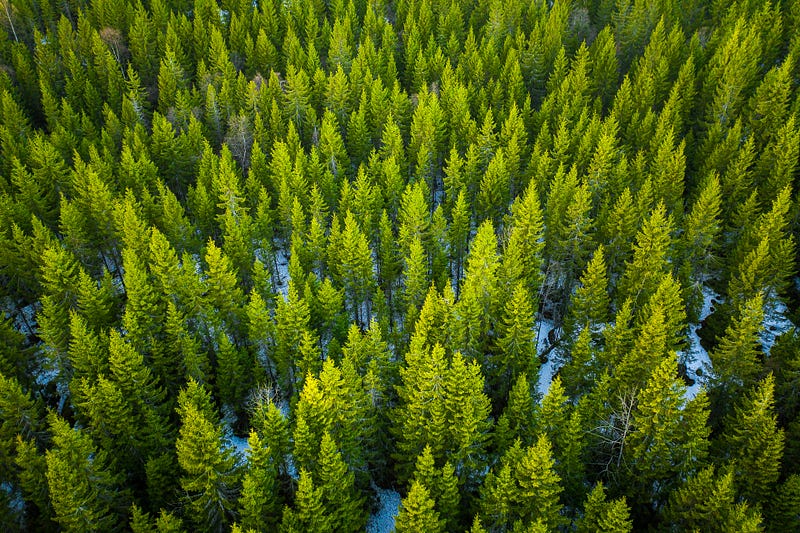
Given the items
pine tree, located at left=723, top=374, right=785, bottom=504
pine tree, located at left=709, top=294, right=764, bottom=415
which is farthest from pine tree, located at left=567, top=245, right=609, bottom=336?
pine tree, located at left=723, top=374, right=785, bottom=504

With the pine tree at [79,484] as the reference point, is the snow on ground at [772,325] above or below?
below

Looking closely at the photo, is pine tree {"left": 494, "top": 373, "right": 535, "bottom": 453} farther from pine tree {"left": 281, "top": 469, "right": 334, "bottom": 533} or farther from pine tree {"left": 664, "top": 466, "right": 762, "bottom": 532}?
pine tree {"left": 281, "top": 469, "right": 334, "bottom": 533}

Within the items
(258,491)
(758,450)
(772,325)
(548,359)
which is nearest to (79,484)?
(258,491)

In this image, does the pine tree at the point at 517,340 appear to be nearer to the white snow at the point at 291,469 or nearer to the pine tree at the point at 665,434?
the pine tree at the point at 665,434

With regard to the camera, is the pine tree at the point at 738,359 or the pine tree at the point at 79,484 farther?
the pine tree at the point at 738,359

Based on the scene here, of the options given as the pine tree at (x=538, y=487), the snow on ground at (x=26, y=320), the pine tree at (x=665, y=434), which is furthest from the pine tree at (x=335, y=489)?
the snow on ground at (x=26, y=320)

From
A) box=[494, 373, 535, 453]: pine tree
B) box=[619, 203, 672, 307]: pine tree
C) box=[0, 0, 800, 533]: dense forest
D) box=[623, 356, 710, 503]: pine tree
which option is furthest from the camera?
box=[619, 203, 672, 307]: pine tree
